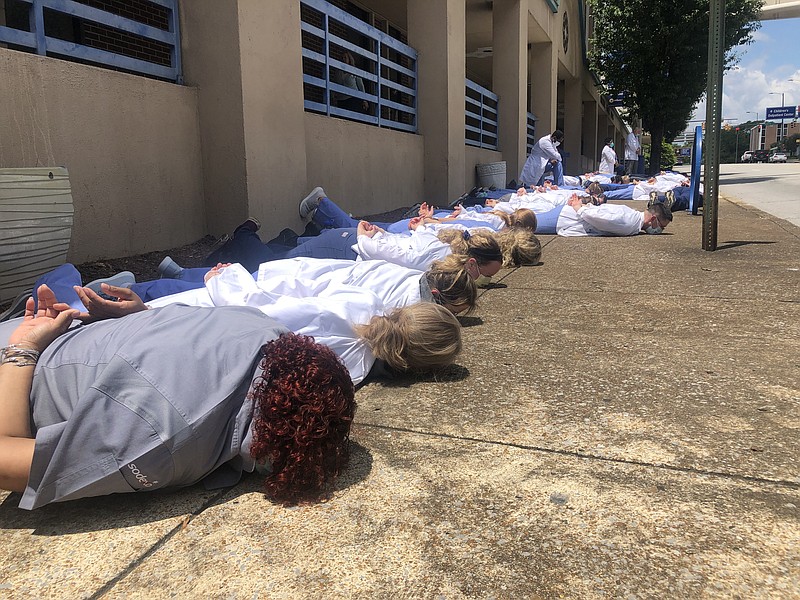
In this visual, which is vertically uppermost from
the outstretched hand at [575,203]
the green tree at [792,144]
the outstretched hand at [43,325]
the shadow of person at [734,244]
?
the green tree at [792,144]

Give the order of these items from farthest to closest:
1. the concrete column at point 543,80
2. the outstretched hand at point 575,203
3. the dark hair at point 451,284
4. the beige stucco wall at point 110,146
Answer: the concrete column at point 543,80 → the outstretched hand at point 575,203 → the beige stucco wall at point 110,146 → the dark hair at point 451,284

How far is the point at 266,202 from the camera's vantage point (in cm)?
618

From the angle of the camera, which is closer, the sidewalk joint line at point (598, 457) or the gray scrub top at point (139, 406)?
the gray scrub top at point (139, 406)

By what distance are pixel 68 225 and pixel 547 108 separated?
17399mm

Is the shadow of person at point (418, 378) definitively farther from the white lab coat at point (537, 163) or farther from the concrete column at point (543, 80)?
the concrete column at point (543, 80)

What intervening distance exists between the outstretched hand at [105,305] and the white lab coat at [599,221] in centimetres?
718

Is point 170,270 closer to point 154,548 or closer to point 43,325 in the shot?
point 43,325

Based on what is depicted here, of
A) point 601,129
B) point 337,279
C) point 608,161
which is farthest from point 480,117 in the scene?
point 601,129

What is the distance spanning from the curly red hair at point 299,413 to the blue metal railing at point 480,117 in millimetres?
12015

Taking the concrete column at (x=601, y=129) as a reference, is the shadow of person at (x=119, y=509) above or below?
below

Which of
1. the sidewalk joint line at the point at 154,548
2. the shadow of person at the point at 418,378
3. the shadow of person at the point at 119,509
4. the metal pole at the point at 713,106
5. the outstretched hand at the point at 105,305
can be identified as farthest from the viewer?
the metal pole at the point at 713,106

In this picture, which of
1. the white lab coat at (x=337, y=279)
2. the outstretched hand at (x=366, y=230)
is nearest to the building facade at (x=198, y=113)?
the outstretched hand at (x=366, y=230)

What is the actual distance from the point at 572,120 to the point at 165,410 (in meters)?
26.5

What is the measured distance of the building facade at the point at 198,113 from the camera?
14.8 ft
